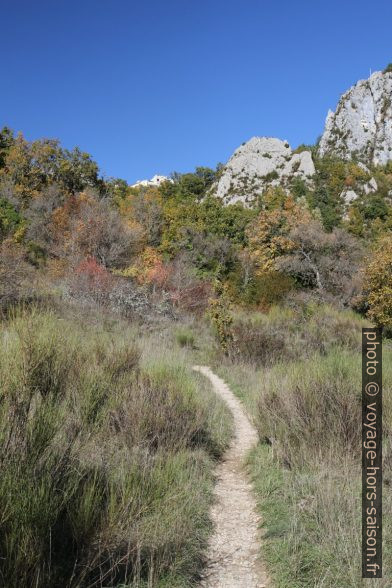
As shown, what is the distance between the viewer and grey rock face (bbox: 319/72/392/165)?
220 feet

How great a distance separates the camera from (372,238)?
128ft

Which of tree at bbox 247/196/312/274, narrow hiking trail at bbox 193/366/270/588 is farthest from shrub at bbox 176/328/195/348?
tree at bbox 247/196/312/274

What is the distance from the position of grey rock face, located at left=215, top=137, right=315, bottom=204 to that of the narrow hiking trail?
52.9 meters

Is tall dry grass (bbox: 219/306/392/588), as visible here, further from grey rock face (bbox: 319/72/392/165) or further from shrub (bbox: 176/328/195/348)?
grey rock face (bbox: 319/72/392/165)

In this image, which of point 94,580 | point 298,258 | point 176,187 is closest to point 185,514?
point 94,580

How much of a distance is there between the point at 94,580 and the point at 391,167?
229 feet

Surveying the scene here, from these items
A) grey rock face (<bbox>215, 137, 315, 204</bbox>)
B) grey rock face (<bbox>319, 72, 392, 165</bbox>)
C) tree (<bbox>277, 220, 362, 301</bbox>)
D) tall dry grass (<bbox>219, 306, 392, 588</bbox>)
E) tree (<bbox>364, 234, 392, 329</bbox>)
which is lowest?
tall dry grass (<bbox>219, 306, 392, 588</bbox>)

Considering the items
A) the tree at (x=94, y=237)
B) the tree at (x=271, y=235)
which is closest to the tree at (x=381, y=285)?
the tree at (x=271, y=235)

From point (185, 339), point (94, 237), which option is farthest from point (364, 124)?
point (185, 339)

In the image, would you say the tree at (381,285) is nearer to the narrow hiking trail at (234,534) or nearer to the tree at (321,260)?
the tree at (321,260)

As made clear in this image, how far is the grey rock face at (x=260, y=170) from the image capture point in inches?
2320

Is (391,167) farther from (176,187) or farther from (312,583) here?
(312,583)

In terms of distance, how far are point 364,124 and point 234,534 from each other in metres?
79.7

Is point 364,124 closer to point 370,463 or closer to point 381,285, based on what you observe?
point 381,285
